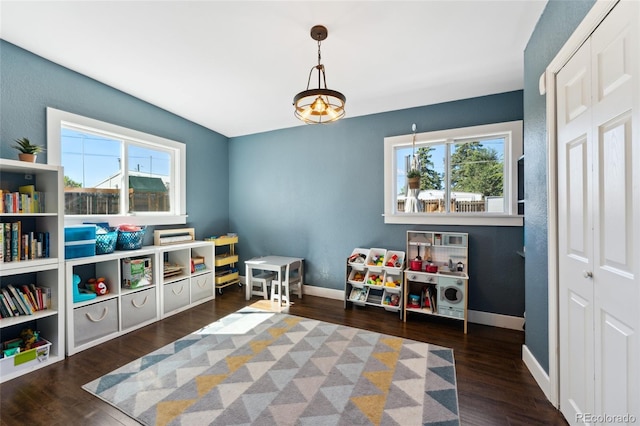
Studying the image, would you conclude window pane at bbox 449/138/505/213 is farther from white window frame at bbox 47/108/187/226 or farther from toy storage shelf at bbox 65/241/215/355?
white window frame at bbox 47/108/187/226

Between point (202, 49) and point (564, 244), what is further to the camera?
point (202, 49)

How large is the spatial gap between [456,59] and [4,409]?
13.6 ft

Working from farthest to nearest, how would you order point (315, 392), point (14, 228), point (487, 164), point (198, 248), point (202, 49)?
point (198, 248) < point (487, 164) < point (202, 49) < point (14, 228) < point (315, 392)

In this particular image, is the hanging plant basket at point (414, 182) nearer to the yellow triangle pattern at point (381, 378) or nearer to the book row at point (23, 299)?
the yellow triangle pattern at point (381, 378)

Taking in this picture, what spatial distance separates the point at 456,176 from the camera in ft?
10.3

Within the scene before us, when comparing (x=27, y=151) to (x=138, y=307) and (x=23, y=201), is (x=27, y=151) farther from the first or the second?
(x=138, y=307)

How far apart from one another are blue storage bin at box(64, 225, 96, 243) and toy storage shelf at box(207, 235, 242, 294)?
141cm

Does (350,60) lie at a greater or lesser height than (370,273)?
greater

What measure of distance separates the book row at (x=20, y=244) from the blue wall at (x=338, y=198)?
248cm

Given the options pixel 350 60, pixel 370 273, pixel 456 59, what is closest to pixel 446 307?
pixel 370 273

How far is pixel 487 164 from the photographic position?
118 inches

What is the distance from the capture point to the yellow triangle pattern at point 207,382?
180cm

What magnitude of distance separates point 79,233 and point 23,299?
1.99 ft

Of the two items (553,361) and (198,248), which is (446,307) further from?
(198,248)
